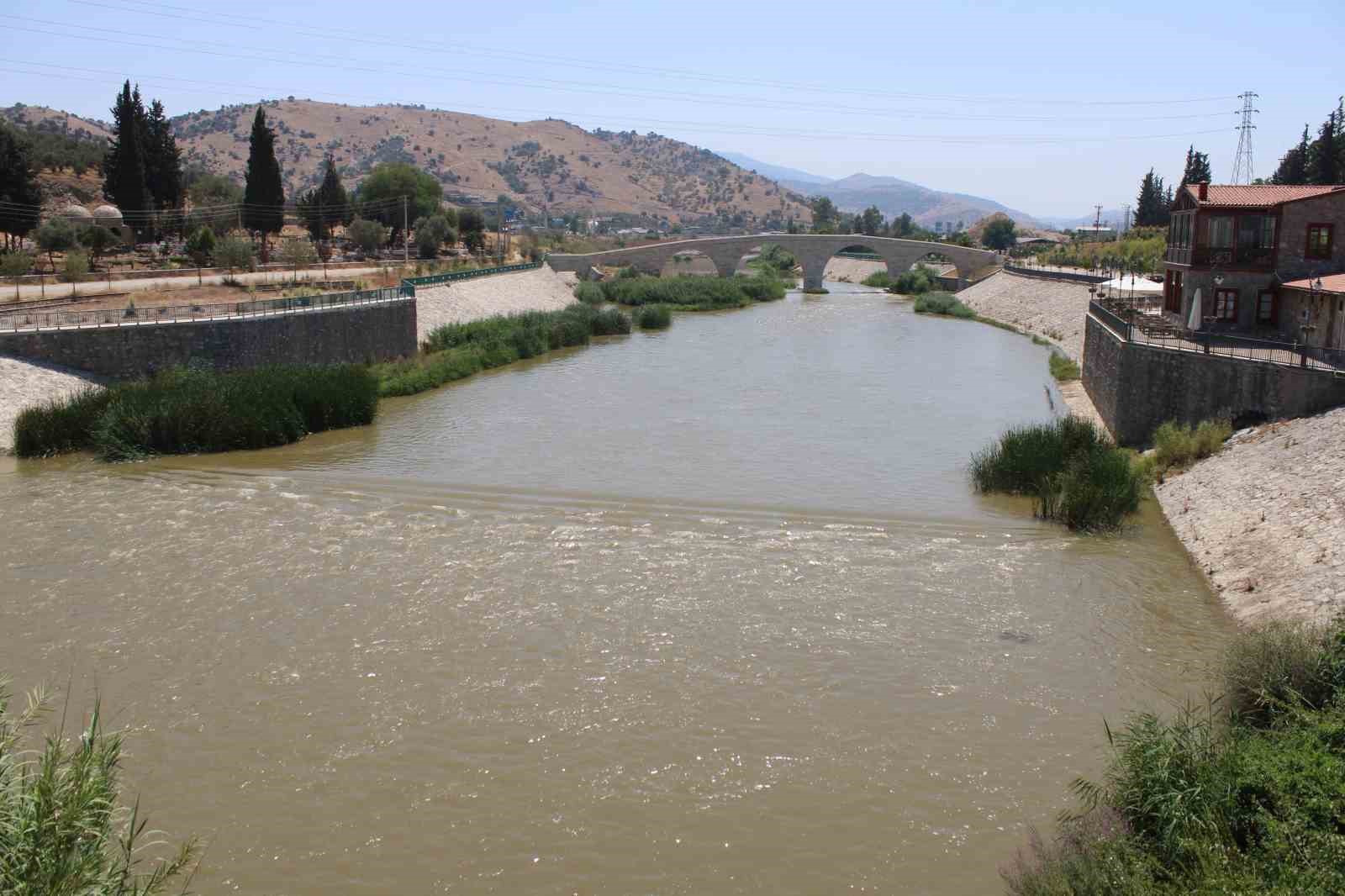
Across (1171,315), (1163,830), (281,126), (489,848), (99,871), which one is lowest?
(489,848)

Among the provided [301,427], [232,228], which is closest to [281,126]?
[232,228]

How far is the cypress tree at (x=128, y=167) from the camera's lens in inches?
1949

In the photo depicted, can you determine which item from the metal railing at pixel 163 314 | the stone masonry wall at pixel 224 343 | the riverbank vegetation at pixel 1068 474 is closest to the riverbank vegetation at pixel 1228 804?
the riverbank vegetation at pixel 1068 474

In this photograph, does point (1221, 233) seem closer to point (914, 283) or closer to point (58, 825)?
point (58, 825)

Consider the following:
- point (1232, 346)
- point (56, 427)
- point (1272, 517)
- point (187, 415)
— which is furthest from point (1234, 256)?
point (56, 427)

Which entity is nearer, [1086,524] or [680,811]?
[680,811]

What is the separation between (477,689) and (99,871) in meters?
6.66

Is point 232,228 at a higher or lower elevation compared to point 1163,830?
higher

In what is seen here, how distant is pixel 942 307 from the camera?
65.4 m

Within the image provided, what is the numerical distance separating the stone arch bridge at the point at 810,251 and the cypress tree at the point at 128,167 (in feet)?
123

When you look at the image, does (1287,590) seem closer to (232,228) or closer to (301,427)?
(301,427)

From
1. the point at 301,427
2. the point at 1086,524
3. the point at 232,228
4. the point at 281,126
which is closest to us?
the point at 1086,524

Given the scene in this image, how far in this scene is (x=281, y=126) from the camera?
181625 mm

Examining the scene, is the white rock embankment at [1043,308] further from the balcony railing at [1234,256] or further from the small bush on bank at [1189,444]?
the small bush on bank at [1189,444]
